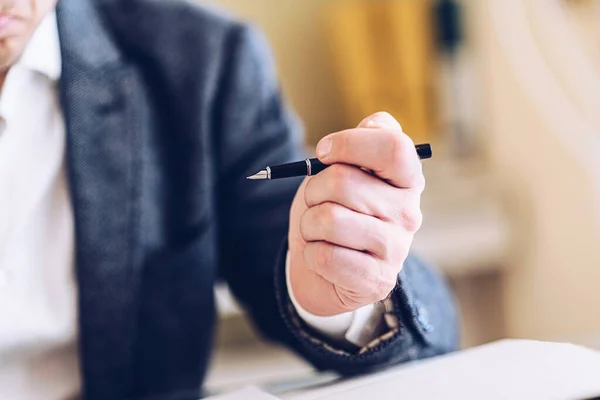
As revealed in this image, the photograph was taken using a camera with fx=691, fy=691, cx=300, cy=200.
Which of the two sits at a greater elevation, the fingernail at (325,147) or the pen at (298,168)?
the fingernail at (325,147)

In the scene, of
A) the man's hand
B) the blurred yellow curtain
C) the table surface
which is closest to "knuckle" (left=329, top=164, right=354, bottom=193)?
the man's hand

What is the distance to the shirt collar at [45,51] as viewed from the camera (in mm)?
542

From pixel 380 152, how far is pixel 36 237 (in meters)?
0.33

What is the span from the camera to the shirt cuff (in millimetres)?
441

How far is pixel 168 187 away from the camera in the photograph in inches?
24.6

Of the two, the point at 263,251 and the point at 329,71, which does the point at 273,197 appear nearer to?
the point at 263,251

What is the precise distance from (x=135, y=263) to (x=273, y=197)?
129 mm

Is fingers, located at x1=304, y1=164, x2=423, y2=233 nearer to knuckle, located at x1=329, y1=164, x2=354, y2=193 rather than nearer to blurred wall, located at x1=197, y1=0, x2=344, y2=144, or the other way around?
knuckle, located at x1=329, y1=164, x2=354, y2=193

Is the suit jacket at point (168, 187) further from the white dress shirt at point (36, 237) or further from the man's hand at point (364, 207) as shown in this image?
the man's hand at point (364, 207)

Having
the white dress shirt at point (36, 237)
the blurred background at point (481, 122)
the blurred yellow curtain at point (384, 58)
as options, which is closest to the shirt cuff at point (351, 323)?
the white dress shirt at point (36, 237)

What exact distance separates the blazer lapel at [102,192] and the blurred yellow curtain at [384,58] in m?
0.64

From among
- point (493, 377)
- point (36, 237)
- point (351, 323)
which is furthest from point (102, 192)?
point (493, 377)

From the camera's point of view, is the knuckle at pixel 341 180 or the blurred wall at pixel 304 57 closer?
the knuckle at pixel 341 180

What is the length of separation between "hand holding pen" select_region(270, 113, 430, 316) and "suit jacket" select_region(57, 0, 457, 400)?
0.46 feet
